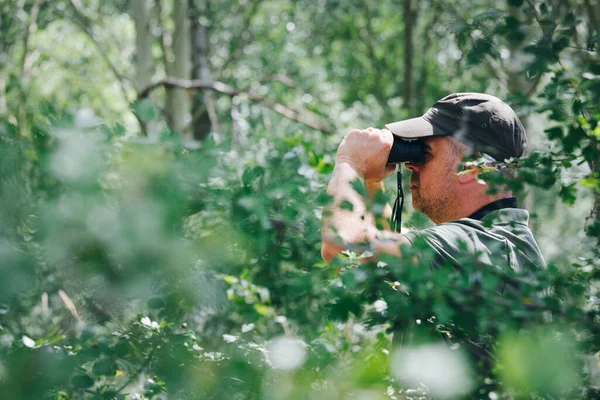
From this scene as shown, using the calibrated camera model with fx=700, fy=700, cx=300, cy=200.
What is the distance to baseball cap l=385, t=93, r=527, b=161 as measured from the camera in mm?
2172

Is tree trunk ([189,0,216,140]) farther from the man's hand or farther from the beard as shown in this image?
the man's hand

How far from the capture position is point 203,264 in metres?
1.45

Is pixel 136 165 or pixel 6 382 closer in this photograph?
pixel 6 382

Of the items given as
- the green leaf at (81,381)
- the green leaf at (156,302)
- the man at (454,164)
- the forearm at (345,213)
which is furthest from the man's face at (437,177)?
the green leaf at (81,381)

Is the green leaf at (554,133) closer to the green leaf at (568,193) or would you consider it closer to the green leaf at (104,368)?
the green leaf at (568,193)

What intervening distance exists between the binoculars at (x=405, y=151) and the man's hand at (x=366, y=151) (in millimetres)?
41

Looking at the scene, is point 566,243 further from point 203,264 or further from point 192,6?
point 192,6

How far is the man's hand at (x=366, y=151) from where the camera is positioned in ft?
6.75

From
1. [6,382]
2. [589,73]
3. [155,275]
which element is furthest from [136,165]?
[589,73]

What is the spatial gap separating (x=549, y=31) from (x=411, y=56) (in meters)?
7.16

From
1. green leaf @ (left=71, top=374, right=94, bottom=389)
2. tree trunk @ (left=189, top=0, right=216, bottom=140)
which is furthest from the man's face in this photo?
tree trunk @ (left=189, top=0, right=216, bottom=140)

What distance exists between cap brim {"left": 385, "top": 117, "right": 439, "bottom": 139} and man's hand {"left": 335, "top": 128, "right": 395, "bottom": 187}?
0.06 metres

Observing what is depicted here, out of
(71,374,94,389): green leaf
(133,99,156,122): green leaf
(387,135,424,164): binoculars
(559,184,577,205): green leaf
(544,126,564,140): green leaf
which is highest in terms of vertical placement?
(544,126,564,140): green leaf

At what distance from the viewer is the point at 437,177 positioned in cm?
223
